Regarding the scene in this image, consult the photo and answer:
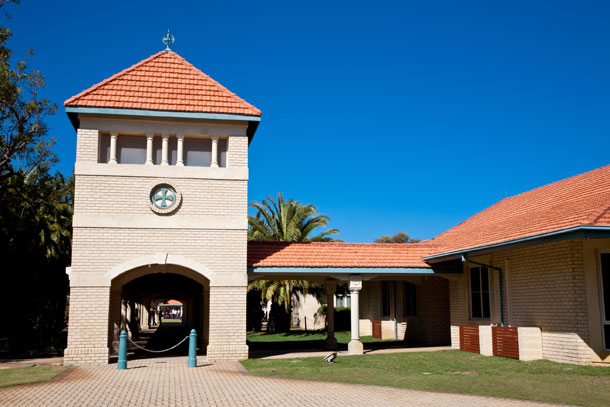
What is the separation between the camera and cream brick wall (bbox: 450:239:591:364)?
1361 centimetres

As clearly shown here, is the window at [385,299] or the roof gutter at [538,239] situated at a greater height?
the roof gutter at [538,239]

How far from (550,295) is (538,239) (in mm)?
2063

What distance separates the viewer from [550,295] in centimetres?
1464

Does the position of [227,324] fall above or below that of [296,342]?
above

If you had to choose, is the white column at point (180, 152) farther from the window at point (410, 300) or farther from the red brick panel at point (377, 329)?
the red brick panel at point (377, 329)

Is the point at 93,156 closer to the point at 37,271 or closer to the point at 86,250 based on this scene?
the point at 86,250

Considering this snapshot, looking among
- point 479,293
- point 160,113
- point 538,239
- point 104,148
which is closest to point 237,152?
point 160,113

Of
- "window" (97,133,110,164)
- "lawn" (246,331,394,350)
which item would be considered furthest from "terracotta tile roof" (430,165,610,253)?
"window" (97,133,110,164)

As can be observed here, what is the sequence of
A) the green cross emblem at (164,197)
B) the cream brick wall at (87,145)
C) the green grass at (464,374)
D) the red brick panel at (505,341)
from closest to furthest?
the green grass at (464,374) → the red brick panel at (505,341) → the cream brick wall at (87,145) → the green cross emblem at (164,197)

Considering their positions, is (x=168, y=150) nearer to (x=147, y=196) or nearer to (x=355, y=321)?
(x=147, y=196)

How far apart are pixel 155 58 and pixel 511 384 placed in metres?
13.8

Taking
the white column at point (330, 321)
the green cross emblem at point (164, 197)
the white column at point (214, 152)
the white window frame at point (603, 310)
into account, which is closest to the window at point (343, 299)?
the white column at point (330, 321)

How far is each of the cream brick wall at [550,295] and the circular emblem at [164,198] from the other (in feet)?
30.4

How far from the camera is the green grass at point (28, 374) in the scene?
12.6 metres
